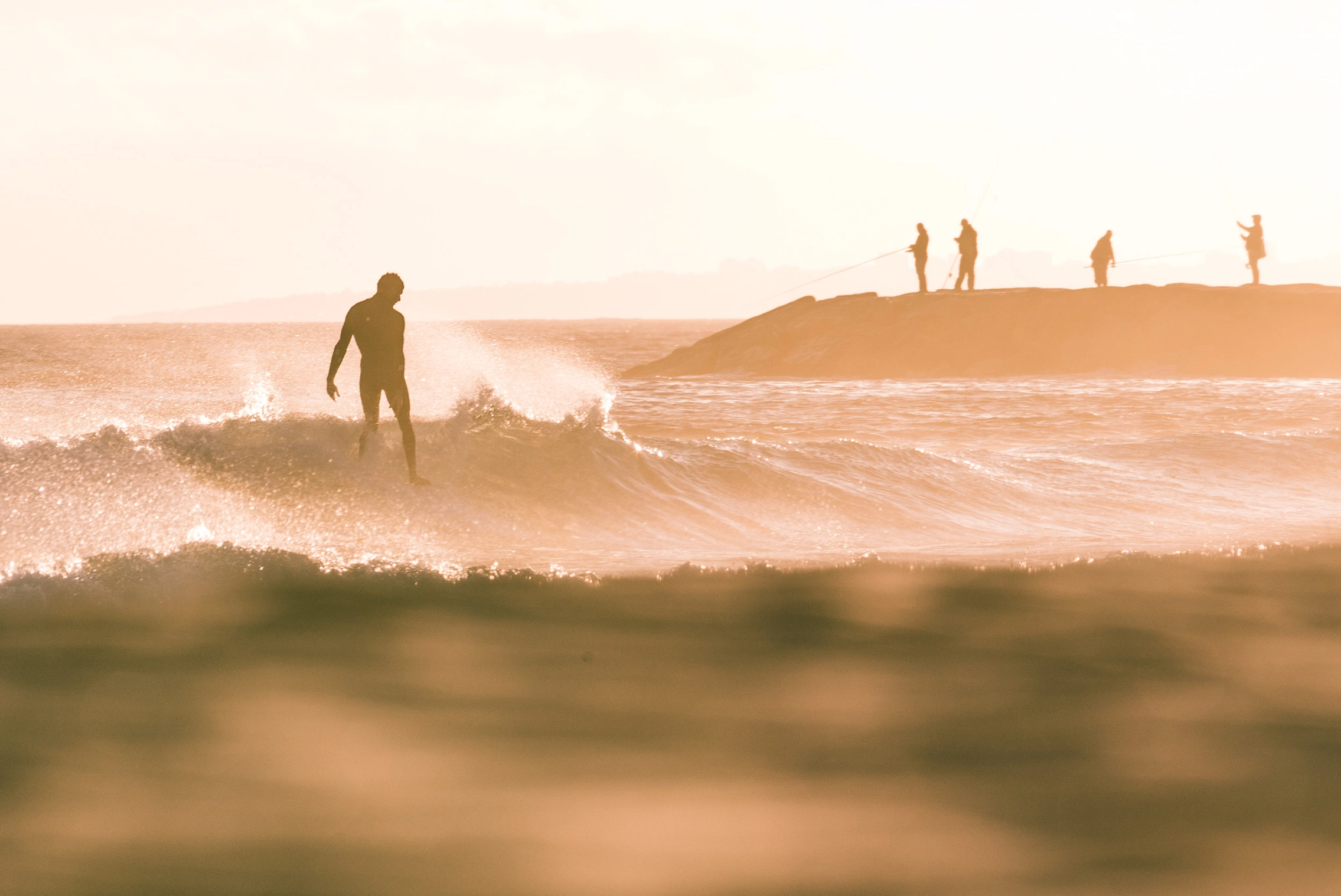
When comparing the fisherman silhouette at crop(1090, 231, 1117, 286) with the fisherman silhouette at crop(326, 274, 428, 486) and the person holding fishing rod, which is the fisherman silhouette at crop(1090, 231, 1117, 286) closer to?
the person holding fishing rod

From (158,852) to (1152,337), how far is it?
3097cm

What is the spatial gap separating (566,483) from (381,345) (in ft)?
7.98

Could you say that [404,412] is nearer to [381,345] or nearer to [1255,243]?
Result: [381,345]

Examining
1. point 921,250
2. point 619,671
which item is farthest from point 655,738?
point 921,250

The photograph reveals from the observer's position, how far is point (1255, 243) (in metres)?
27.8

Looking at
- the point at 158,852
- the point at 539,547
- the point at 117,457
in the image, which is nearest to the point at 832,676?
the point at 158,852

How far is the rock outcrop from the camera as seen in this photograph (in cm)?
2973

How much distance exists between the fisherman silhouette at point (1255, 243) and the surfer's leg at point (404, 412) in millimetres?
23765

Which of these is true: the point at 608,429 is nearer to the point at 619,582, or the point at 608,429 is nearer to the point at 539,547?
the point at 539,547

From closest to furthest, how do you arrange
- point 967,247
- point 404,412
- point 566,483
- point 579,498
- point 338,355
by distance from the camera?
point 338,355 < point 404,412 < point 579,498 < point 566,483 < point 967,247

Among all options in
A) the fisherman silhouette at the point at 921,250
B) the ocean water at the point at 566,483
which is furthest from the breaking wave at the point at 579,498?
the fisherman silhouette at the point at 921,250

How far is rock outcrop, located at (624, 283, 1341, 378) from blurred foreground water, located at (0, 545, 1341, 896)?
2402 cm

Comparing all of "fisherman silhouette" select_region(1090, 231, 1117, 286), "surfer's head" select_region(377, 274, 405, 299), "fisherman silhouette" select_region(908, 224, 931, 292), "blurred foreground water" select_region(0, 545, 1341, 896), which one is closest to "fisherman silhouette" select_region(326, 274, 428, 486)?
"surfer's head" select_region(377, 274, 405, 299)

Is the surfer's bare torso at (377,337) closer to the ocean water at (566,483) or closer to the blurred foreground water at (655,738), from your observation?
the ocean water at (566,483)
